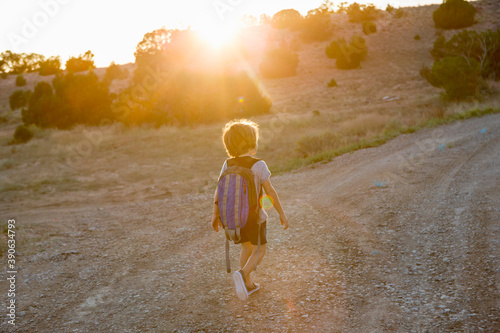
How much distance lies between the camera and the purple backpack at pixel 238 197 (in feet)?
11.0

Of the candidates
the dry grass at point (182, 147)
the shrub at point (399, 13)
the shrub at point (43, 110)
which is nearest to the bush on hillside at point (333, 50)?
the dry grass at point (182, 147)

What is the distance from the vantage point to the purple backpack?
3355 mm

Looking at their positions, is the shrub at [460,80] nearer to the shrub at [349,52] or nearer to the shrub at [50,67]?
the shrub at [349,52]

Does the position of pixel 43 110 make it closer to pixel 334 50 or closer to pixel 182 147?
pixel 182 147

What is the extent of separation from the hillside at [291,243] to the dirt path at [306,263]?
0.02 meters

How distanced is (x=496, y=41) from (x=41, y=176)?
32.3 metres

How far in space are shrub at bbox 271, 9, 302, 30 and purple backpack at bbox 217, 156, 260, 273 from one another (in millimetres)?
60442

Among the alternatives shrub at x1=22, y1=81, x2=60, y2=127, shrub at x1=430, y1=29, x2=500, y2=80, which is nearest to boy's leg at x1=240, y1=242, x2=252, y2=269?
shrub at x1=430, y1=29, x2=500, y2=80

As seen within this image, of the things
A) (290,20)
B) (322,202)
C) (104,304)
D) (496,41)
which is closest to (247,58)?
(290,20)

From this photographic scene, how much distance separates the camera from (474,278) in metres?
3.67

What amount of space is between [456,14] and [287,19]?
2584cm

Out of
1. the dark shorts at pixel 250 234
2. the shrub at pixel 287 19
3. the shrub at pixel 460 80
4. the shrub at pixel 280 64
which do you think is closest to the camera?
the dark shorts at pixel 250 234

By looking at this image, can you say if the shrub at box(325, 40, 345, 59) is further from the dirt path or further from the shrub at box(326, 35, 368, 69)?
the dirt path

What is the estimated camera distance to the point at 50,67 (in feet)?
198
